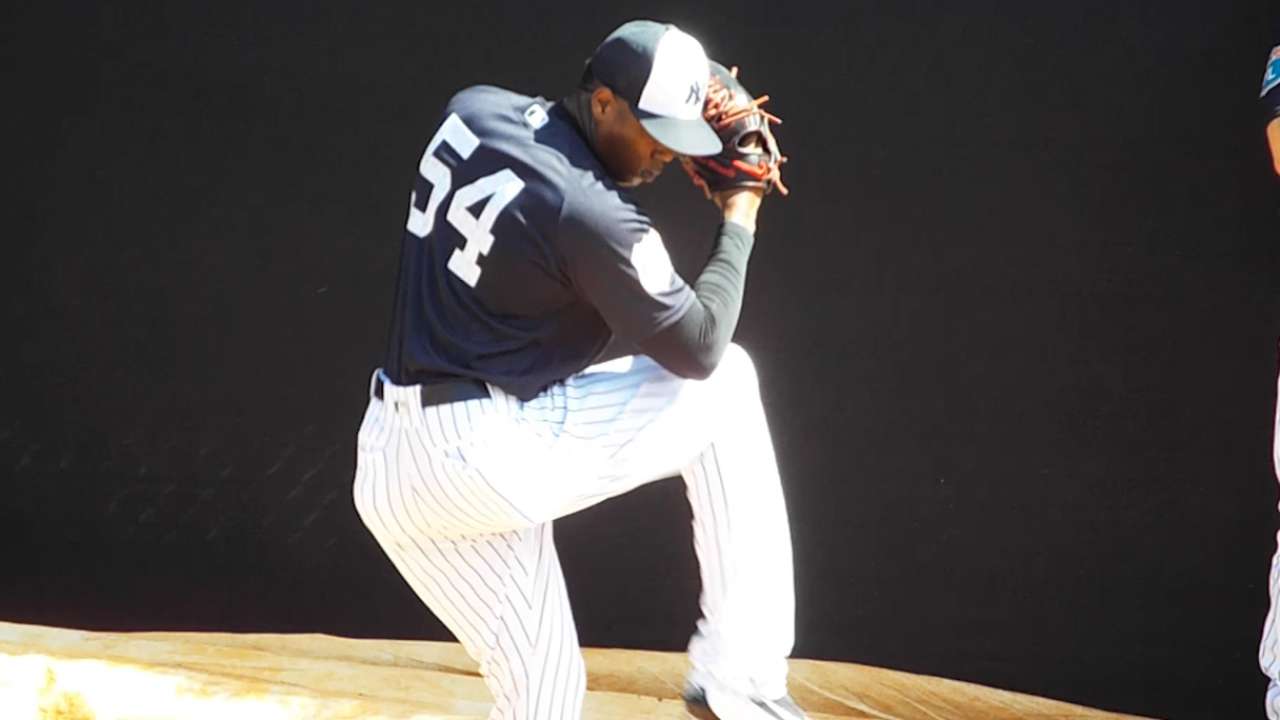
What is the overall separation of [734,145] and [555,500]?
1.94ft

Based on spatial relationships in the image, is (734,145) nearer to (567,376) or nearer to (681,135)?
(681,135)

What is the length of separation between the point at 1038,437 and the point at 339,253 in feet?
5.53

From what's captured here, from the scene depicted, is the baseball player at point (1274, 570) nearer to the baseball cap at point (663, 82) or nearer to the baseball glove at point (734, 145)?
the baseball glove at point (734, 145)

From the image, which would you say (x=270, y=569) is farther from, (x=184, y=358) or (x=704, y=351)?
(x=704, y=351)

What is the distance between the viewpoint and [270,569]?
4.13 m

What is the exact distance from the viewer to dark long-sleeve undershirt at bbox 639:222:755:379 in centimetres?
229

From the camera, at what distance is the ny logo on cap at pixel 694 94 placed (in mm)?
2295

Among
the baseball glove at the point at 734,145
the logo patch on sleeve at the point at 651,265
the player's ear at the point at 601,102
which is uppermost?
the player's ear at the point at 601,102

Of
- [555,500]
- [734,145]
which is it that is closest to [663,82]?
[734,145]

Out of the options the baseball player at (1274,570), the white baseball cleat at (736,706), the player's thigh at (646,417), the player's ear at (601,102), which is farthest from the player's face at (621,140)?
the baseball player at (1274,570)

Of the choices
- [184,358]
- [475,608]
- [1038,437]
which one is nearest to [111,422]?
[184,358]

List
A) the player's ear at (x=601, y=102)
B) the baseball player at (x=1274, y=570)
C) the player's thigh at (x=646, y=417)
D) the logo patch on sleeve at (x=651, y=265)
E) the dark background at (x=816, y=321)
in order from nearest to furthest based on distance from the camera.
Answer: the logo patch on sleeve at (x=651, y=265), the player's ear at (x=601, y=102), the player's thigh at (x=646, y=417), the baseball player at (x=1274, y=570), the dark background at (x=816, y=321)

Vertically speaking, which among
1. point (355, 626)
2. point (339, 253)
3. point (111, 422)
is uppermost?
point (339, 253)

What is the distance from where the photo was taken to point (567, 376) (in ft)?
8.23
